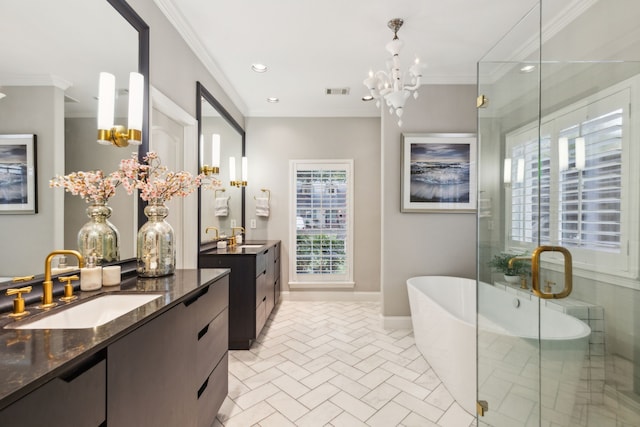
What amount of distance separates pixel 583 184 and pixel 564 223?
0.19 metres

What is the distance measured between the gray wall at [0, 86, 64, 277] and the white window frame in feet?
7.25

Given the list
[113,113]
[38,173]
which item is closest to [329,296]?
[113,113]

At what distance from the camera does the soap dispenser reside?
4.35 feet

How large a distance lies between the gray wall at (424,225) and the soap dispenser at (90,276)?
2.62m

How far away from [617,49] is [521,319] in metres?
1.32

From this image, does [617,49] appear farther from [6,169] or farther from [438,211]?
[6,169]

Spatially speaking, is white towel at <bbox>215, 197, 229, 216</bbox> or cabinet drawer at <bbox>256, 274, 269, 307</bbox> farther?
white towel at <bbox>215, 197, 229, 216</bbox>

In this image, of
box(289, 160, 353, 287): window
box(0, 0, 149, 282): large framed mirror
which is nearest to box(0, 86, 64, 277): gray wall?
box(0, 0, 149, 282): large framed mirror

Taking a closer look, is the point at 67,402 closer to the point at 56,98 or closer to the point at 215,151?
the point at 56,98

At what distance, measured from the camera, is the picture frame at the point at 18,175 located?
1059mm

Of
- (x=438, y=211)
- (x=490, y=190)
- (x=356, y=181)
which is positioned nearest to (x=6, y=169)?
(x=490, y=190)

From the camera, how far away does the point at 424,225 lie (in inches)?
129

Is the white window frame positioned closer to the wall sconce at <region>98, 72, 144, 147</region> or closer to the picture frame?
the wall sconce at <region>98, 72, 144, 147</region>

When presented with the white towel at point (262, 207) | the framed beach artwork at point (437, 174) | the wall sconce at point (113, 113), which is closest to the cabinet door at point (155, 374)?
the wall sconce at point (113, 113)
